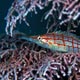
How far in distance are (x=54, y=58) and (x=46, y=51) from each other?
249mm

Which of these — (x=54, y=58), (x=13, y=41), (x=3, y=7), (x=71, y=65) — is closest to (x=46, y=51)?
(x=54, y=58)

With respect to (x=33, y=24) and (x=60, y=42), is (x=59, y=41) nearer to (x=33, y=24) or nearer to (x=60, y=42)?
(x=60, y=42)

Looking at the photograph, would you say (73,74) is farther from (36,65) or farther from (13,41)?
(13,41)

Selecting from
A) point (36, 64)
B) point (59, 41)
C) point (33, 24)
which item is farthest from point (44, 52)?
point (33, 24)

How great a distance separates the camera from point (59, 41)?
2.49 m

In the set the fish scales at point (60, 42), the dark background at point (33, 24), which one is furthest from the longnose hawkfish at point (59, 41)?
the dark background at point (33, 24)

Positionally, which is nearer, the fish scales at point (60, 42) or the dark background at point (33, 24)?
the fish scales at point (60, 42)

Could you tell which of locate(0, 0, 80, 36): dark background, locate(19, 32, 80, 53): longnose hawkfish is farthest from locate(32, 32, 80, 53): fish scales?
locate(0, 0, 80, 36): dark background

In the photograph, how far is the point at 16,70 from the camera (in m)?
2.69

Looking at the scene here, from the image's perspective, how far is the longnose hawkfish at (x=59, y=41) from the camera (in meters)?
2.47

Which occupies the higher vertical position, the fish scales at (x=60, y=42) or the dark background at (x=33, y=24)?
the dark background at (x=33, y=24)

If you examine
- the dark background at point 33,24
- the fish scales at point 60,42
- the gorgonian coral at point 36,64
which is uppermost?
the dark background at point 33,24

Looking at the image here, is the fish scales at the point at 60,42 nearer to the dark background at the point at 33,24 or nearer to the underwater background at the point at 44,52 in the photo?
the underwater background at the point at 44,52

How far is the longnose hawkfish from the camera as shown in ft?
8.12
